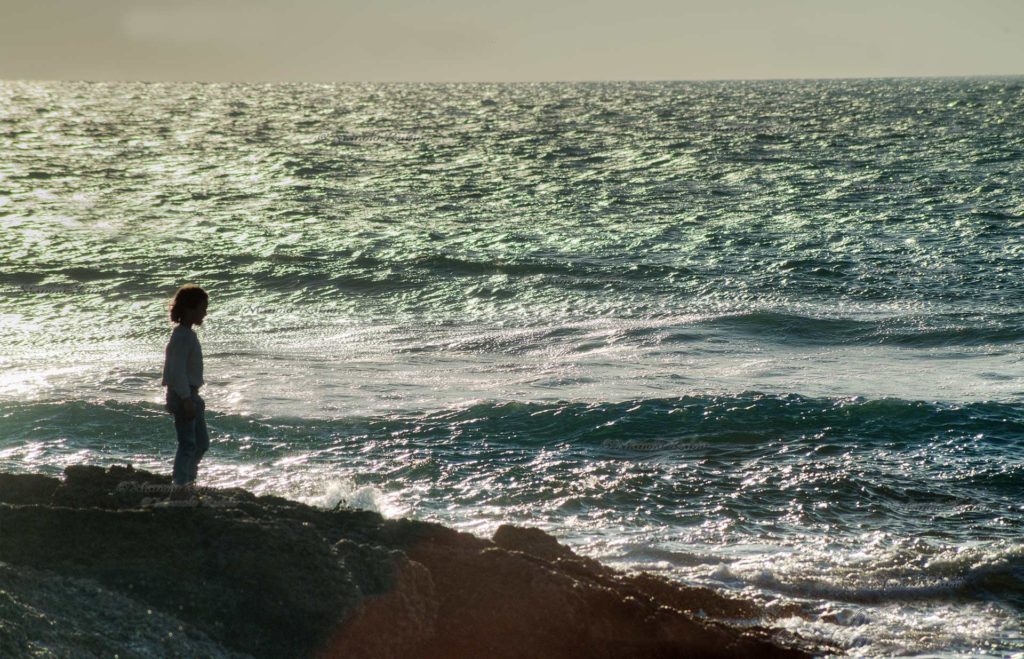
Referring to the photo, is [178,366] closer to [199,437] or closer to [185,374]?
[185,374]

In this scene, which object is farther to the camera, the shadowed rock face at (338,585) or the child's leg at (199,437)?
the child's leg at (199,437)

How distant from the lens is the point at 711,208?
2695cm

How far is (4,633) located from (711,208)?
78.7ft

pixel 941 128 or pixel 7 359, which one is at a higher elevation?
pixel 941 128

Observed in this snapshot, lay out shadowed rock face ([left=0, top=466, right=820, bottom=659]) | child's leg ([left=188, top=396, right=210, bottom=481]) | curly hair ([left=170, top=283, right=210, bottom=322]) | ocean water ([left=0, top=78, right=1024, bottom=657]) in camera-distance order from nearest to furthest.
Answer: shadowed rock face ([left=0, top=466, right=820, bottom=659])
curly hair ([left=170, top=283, right=210, bottom=322])
child's leg ([left=188, top=396, right=210, bottom=481])
ocean water ([left=0, top=78, right=1024, bottom=657])

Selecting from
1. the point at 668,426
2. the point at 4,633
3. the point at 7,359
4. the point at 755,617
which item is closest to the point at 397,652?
the point at 4,633

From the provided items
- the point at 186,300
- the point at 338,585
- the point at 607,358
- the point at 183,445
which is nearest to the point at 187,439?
the point at 183,445

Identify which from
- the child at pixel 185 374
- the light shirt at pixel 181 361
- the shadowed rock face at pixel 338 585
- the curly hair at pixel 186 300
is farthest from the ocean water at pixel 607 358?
the curly hair at pixel 186 300

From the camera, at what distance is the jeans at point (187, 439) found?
7105mm

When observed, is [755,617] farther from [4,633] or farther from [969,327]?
[969,327]

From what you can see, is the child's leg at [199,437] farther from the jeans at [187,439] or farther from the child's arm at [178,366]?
the child's arm at [178,366]

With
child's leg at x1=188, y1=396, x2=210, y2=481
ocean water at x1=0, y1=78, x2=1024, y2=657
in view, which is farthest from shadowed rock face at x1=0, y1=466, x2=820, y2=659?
ocean water at x1=0, y1=78, x2=1024, y2=657

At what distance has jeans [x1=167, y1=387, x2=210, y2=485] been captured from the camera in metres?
7.11

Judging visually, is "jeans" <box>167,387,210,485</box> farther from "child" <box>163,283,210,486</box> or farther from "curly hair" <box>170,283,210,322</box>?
"curly hair" <box>170,283,210,322</box>
